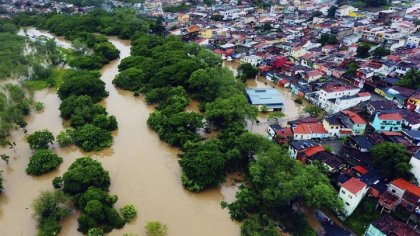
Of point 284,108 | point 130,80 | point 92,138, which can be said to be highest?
point 92,138

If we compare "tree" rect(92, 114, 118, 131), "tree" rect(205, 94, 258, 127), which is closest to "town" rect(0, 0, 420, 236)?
"tree" rect(205, 94, 258, 127)

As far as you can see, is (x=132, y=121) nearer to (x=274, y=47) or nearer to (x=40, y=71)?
(x=40, y=71)

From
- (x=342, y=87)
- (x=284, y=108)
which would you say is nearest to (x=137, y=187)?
(x=284, y=108)

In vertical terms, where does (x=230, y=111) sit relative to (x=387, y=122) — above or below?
above

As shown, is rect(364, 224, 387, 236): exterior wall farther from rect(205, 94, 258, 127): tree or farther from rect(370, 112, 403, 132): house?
rect(205, 94, 258, 127): tree

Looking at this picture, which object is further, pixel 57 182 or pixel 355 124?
pixel 355 124

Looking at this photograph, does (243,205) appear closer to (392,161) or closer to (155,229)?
(155,229)

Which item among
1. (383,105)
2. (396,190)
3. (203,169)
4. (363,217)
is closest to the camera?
(363,217)
